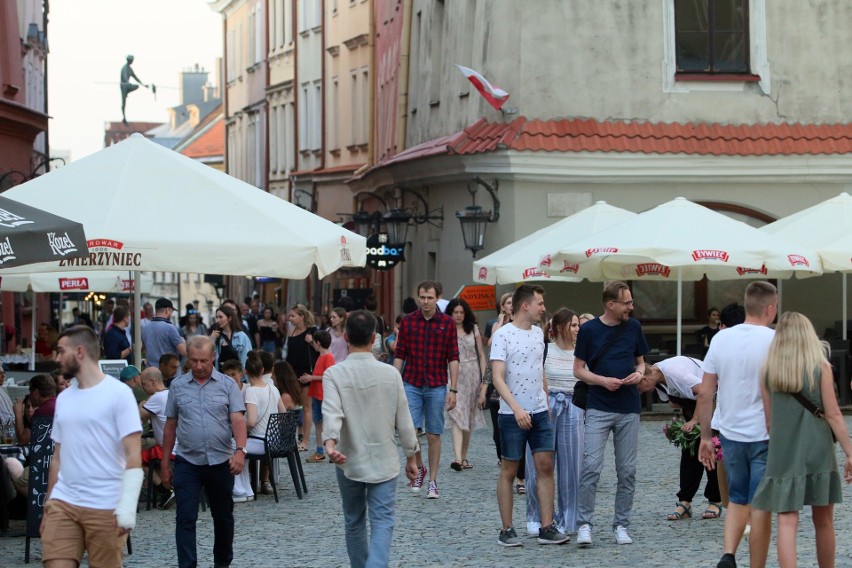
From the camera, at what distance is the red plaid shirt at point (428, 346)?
14.7 metres

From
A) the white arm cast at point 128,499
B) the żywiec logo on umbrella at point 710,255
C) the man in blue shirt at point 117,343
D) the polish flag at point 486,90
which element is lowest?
the white arm cast at point 128,499

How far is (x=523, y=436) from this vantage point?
11523 millimetres

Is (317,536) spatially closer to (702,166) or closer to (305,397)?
(305,397)

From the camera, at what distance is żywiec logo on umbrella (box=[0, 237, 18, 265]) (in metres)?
10.4

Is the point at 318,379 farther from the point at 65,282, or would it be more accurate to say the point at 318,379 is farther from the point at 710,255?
the point at 65,282

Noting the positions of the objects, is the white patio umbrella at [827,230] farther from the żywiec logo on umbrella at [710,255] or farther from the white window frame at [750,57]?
the white window frame at [750,57]

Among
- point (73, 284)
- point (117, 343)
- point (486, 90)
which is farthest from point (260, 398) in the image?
point (486, 90)

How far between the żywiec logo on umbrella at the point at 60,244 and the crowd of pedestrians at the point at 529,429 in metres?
1.09

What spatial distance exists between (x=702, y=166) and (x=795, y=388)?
54.7ft

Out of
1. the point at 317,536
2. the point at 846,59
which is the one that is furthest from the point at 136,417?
the point at 846,59

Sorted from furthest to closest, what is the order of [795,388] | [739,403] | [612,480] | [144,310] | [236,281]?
[236,281]
[144,310]
[612,480]
[739,403]
[795,388]

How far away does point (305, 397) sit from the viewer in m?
19.3

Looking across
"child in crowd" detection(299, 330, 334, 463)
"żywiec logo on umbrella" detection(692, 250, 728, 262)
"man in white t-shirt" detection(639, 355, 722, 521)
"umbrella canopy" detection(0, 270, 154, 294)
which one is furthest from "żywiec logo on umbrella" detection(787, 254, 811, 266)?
"umbrella canopy" detection(0, 270, 154, 294)

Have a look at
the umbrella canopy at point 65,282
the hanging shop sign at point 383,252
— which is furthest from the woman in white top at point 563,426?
the hanging shop sign at point 383,252
